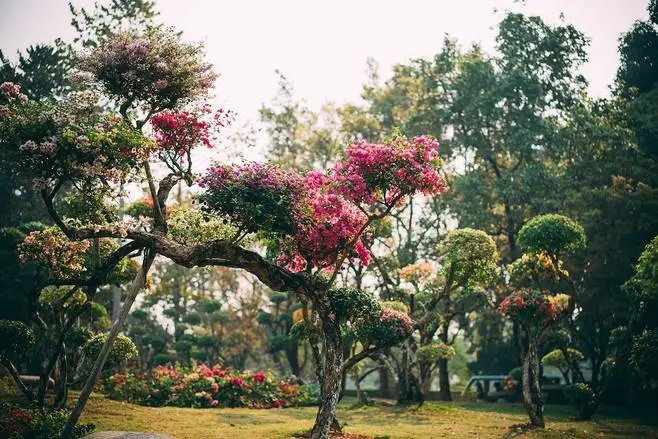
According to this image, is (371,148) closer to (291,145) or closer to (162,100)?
(162,100)

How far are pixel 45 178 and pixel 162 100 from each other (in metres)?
2.85

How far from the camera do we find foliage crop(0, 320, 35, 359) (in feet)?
39.3

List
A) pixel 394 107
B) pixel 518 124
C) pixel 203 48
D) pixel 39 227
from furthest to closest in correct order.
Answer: pixel 394 107 → pixel 518 124 → pixel 39 227 → pixel 203 48

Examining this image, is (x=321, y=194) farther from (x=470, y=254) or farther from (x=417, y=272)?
(x=417, y=272)

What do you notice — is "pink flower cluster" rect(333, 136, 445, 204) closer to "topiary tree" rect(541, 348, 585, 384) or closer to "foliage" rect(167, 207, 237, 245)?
"foliage" rect(167, 207, 237, 245)

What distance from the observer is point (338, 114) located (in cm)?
3155

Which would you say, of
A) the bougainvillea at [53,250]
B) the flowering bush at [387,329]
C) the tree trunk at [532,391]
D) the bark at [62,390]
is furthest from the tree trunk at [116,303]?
the tree trunk at [532,391]

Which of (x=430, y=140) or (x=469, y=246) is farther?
(x=469, y=246)

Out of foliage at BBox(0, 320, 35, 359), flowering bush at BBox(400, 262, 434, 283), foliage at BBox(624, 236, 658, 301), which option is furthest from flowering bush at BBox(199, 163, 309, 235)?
flowering bush at BBox(400, 262, 434, 283)

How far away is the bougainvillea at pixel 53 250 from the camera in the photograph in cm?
1144

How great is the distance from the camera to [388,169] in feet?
33.5

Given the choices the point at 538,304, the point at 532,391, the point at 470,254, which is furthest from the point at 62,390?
the point at 538,304

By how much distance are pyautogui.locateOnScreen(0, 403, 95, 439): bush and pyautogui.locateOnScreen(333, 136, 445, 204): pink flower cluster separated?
709 cm

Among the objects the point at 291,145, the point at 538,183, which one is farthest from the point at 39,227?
the point at 538,183
